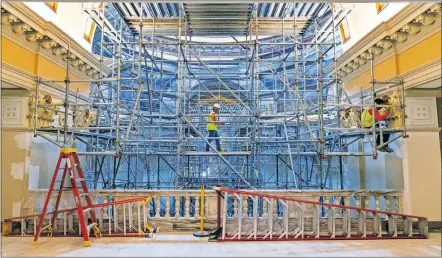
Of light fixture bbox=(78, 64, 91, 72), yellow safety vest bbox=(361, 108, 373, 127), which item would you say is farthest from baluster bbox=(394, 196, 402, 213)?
light fixture bbox=(78, 64, 91, 72)

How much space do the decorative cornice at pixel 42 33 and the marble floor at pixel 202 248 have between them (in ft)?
14.8

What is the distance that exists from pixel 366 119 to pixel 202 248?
5517 millimetres

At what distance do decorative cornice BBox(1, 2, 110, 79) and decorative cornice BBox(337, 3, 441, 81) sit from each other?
7980 mm

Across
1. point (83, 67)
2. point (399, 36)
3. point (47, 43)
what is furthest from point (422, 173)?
point (83, 67)

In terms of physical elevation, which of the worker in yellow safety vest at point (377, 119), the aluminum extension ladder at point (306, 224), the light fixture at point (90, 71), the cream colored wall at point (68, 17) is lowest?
the aluminum extension ladder at point (306, 224)

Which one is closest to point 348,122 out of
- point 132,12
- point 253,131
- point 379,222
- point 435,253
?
point 253,131

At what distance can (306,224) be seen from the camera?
682 cm

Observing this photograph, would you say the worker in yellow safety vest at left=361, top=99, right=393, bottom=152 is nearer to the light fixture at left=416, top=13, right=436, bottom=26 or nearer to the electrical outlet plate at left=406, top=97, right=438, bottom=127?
the electrical outlet plate at left=406, top=97, right=438, bottom=127

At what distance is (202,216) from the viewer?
6.78 m

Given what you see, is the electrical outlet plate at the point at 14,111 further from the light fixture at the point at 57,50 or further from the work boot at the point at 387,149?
the work boot at the point at 387,149

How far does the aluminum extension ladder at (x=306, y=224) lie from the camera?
6379 mm

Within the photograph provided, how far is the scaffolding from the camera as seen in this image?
8.63 meters

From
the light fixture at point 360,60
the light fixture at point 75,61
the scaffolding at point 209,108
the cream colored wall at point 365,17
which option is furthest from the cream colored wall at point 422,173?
the light fixture at point 75,61

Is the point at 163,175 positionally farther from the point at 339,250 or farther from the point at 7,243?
the point at 339,250
